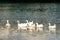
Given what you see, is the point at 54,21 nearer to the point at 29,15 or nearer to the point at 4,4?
the point at 29,15

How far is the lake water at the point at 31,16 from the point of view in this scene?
11.6 feet

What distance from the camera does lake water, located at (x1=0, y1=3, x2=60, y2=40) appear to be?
354 centimetres

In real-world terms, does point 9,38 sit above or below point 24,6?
below

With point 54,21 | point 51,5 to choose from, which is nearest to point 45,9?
point 51,5

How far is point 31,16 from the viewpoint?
17.1 ft

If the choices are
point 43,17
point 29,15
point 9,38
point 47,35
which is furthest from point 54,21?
point 9,38

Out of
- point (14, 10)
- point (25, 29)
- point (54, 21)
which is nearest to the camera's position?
point (25, 29)

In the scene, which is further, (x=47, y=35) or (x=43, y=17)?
(x=43, y=17)

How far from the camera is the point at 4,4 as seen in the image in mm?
6355

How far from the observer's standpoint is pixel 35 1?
21.3 ft

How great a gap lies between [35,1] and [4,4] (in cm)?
83

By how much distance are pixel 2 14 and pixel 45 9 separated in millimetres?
1073

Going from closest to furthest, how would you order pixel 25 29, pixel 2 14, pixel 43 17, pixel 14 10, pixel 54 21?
pixel 25 29 < pixel 54 21 < pixel 43 17 < pixel 2 14 < pixel 14 10

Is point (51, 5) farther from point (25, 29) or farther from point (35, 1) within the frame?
point (25, 29)
